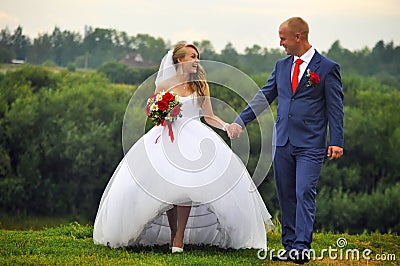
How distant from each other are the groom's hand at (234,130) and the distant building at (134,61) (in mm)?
47134

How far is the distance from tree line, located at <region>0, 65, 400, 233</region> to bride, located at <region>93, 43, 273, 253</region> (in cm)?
3062

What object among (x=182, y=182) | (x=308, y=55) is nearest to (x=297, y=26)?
(x=308, y=55)

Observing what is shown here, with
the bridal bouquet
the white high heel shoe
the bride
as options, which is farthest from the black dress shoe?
the bridal bouquet

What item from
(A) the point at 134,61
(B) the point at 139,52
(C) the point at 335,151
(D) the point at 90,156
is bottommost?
(D) the point at 90,156

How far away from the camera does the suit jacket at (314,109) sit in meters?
6.94

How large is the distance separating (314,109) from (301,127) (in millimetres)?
226

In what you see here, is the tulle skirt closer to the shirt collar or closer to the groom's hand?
the groom's hand

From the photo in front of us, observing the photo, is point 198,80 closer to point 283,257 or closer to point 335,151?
point 335,151

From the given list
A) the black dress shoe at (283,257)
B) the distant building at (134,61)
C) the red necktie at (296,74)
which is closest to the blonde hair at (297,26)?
the red necktie at (296,74)

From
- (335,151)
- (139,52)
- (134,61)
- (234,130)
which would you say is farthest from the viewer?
(139,52)

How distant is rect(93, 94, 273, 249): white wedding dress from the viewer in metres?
7.19

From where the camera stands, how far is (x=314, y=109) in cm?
705

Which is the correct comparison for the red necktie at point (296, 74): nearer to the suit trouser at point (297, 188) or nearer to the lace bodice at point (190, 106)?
the suit trouser at point (297, 188)

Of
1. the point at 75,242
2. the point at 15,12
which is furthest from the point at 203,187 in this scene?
the point at 15,12
